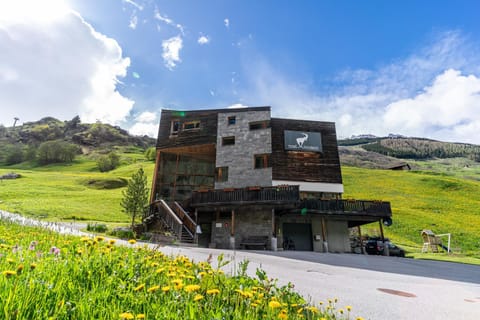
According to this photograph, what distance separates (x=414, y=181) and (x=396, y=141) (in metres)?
99.2

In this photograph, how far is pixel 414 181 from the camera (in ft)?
175

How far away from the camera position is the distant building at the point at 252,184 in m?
17.5

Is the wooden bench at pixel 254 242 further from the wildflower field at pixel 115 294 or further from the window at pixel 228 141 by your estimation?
the wildflower field at pixel 115 294

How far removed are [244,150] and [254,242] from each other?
7.24 m

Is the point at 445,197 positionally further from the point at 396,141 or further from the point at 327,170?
the point at 396,141

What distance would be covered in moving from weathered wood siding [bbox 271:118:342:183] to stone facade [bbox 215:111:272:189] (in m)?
0.83

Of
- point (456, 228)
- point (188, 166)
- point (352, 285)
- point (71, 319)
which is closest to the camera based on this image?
point (71, 319)

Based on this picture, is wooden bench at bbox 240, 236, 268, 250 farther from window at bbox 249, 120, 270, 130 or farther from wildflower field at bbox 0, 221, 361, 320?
wildflower field at bbox 0, 221, 361, 320

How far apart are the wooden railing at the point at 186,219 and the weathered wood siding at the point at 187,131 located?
605 centimetres

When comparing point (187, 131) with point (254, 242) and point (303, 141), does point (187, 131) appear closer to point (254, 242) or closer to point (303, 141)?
point (303, 141)

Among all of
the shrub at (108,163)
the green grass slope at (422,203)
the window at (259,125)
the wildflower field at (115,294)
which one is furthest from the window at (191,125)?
the shrub at (108,163)

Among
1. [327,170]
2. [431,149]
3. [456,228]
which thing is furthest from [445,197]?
[431,149]

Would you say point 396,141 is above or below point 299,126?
above

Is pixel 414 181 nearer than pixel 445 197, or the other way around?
pixel 445 197
